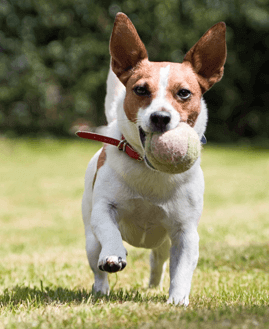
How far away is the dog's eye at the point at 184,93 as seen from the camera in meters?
2.80

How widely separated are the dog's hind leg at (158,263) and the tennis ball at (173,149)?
1270 millimetres

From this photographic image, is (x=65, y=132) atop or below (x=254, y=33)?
below

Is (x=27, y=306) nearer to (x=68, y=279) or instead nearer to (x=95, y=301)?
(x=95, y=301)

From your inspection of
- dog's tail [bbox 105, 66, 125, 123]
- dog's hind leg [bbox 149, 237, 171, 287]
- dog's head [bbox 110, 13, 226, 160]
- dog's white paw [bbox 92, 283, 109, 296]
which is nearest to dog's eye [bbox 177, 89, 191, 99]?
dog's head [bbox 110, 13, 226, 160]

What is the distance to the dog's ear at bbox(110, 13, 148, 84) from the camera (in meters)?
2.97

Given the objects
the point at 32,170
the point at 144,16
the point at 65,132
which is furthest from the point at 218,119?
the point at 32,170

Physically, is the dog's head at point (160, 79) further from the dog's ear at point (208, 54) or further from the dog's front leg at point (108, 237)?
the dog's front leg at point (108, 237)

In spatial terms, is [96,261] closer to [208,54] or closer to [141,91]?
[141,91]

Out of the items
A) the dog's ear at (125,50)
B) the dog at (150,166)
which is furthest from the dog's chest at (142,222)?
the dog's ear at (125,50)

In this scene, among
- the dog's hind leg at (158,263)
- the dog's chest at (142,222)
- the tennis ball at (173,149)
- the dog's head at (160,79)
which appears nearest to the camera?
the tennis ball at (173,149)

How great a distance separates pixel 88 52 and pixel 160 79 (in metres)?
18.3

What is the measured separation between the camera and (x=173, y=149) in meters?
2.56

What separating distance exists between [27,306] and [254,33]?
72.3 ft

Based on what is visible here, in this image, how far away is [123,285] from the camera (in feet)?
13.0
